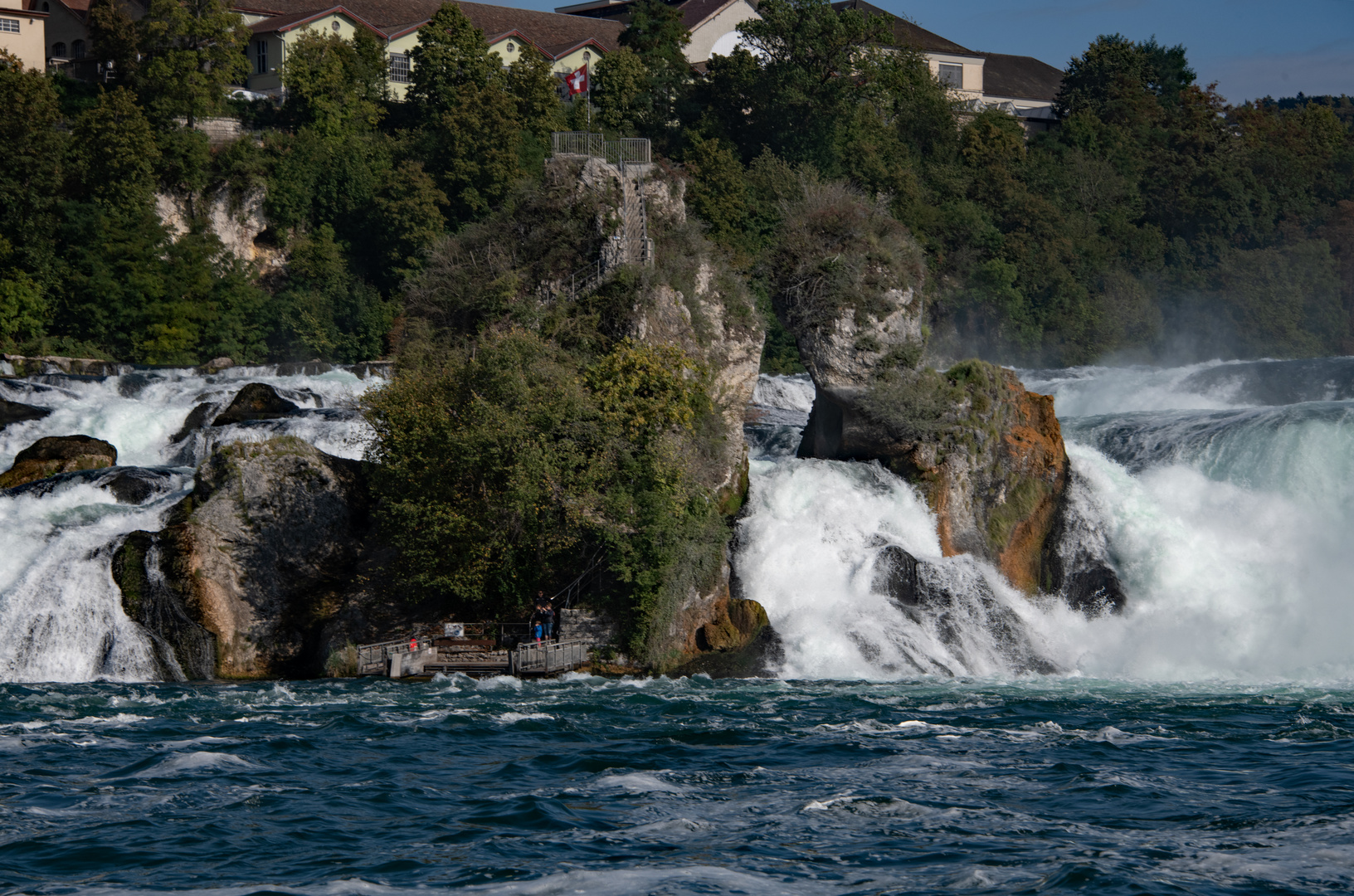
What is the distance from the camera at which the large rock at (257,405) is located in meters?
44.3

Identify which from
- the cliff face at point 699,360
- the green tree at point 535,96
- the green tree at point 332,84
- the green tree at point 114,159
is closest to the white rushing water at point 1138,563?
the cliff face at point 699,360

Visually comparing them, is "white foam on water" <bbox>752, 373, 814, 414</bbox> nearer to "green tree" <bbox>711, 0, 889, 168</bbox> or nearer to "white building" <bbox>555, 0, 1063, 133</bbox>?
"green tree" <bbox>711, 0, 889, 168</bbox>

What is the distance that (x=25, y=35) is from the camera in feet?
252

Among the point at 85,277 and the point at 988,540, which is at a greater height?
the point at 85,277

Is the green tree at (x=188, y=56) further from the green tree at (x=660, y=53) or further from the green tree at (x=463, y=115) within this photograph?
the green tree at (x=660, y=53)

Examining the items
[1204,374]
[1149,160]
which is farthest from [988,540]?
[1149,160]

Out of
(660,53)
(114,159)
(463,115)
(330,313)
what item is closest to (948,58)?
Answer: (660,53)

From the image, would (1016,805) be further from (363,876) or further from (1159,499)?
(1159,499)

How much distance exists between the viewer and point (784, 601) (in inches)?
1398

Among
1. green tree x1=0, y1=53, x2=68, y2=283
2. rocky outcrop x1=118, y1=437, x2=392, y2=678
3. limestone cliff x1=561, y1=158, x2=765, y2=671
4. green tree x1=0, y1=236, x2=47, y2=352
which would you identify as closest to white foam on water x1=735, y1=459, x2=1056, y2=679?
limestone cliff x1=561, y1=158, x2=765, y2=671

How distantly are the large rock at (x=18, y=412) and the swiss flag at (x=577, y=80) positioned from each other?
100 feet

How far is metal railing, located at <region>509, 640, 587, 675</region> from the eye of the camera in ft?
102

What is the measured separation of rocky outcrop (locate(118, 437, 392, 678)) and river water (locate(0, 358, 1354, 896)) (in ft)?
3.59

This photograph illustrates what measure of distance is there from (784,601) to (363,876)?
1898 cm
